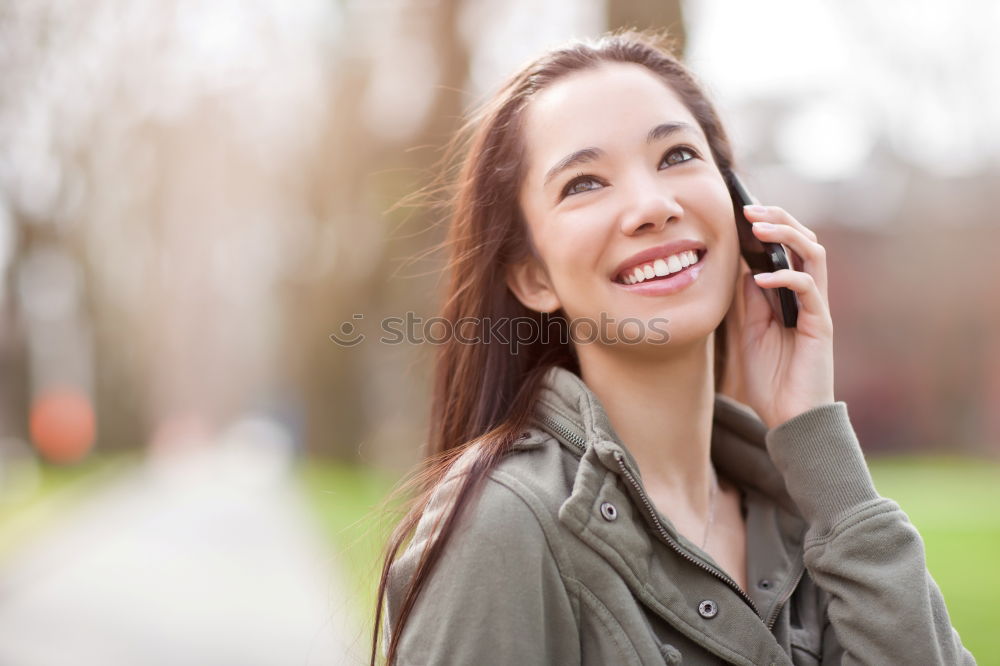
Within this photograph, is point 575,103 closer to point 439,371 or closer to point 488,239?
point 488,239

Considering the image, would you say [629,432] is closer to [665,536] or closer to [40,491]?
Result: [665,536]

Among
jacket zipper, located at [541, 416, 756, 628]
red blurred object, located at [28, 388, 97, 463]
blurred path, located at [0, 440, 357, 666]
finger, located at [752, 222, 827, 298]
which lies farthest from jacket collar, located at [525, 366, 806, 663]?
red blurred object, located at [28, 388, 97, 463]

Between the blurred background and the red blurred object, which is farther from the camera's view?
the red blurred object

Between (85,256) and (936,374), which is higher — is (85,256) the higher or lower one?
the higher one

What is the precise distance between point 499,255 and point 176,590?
7679mm

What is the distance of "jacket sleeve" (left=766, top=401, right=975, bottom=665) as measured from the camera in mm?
2166

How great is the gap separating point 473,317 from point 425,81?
26.1 feet

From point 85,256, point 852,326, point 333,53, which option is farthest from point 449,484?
point 852,326

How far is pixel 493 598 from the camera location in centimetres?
195

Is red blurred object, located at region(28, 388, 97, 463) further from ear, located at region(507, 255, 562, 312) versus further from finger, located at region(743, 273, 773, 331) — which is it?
finger, located at region(743, 273, 773, 331)

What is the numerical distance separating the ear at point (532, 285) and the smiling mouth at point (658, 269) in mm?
259

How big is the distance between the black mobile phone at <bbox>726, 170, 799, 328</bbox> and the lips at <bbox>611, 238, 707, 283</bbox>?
21cm

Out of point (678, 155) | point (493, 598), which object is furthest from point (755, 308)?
point (493, 598)

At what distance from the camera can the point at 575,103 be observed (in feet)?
7.87
